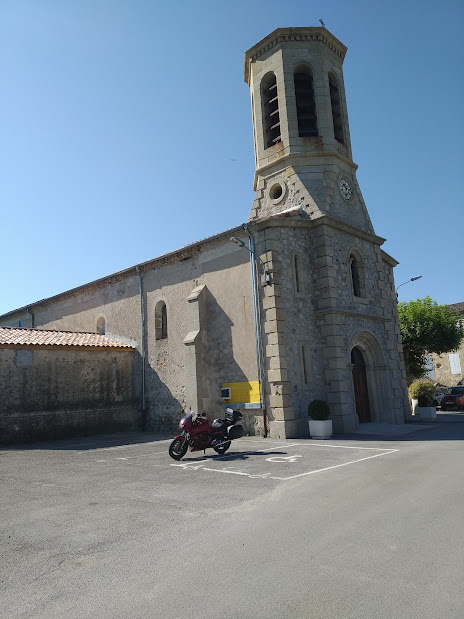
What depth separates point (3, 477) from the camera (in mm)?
8633

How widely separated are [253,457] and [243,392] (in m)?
4.37

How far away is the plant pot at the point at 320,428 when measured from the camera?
513 inches

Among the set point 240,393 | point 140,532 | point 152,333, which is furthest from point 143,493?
point 152,333

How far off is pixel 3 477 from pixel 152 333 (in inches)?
398

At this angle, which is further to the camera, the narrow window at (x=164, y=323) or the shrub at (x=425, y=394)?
the shrub at (x=425, y=394)

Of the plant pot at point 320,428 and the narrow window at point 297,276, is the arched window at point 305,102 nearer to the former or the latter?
the narrow window at point 297,276

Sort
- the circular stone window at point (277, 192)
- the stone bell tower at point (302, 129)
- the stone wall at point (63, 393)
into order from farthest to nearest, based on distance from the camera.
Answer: the circular stone window at point (277, 192), the stone bell tower at point (302, 129), the stone wall at point (63, 393)

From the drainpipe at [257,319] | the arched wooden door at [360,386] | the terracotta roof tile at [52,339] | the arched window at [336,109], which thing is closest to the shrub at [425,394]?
the arched wooden door at [360,386]

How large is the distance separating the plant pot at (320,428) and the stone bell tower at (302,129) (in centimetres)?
725

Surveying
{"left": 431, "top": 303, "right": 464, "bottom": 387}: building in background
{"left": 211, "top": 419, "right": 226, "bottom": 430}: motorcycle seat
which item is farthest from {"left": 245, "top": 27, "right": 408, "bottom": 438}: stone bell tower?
{"left": 431, "top": 303, "right": 464, "bottom": 387}: building in background

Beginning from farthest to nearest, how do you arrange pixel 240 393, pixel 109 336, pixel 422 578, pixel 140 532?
1. pixel 109 336
2. pixel 240 393
3. pixel 140 532
4. pixel 422 578

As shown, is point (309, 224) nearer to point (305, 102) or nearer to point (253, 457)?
point (305, 102)

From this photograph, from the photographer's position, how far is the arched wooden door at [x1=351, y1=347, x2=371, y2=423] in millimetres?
16500

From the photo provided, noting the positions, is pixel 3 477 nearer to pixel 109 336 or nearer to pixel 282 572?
pixel 282 572
